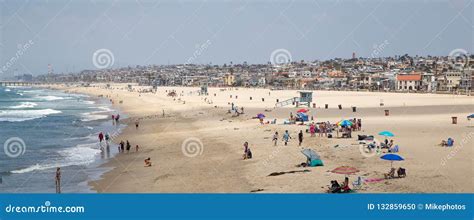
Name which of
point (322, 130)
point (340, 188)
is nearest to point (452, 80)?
Answer: point (322, 130)

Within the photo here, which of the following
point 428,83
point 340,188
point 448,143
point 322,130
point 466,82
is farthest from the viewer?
point 428,83

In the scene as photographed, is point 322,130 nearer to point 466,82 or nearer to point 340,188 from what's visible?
point 340,188

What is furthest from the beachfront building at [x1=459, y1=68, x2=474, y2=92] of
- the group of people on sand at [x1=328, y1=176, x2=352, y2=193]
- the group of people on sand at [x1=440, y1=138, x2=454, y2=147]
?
the group of people on sand at [x1=328, y1=176, x2=352, y2=193]

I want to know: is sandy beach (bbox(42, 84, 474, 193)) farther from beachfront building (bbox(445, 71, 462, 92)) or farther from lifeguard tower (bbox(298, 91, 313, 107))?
beachfront building (bbox(445, 71, 462, 92))

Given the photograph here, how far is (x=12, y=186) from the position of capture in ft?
63.5

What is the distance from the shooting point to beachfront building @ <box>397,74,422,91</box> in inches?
3888

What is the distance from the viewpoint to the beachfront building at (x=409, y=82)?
98750 mm

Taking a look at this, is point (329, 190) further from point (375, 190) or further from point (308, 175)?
point (308, 175)

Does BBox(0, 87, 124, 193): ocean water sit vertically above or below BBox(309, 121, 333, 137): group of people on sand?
below

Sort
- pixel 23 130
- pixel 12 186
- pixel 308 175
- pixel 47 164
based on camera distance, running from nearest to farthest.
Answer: pixel 308 175, pixel 12 186, pixel 47 164, pixel 23 130

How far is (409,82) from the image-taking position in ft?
330
